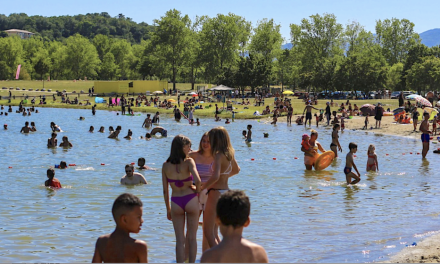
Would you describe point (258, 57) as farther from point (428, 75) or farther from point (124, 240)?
point (124, 240)

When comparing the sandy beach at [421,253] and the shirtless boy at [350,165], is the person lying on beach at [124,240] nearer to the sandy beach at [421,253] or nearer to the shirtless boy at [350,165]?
the sandy beach at [421,253]

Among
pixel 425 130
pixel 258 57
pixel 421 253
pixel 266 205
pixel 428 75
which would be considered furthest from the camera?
pixel 258 57

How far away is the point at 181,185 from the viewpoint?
269 inches

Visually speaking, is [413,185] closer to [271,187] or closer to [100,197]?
[271,187]

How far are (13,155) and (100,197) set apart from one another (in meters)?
12.5

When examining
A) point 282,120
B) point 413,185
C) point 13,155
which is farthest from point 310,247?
point 282,120

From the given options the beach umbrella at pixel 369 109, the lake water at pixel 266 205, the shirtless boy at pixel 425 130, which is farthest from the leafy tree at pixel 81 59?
the shirtless boy at pixel 425 130

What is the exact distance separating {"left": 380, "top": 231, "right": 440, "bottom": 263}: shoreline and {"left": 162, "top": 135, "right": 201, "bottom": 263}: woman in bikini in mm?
3494

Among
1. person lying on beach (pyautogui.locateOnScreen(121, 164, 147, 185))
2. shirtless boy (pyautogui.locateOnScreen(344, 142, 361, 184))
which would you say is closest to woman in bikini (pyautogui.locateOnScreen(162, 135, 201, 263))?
shirtless boy (pyautogui.locateOnScreen(344, 142, 361, 184))

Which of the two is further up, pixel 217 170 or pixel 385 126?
pixel 217 170

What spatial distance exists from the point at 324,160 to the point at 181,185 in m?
12.5

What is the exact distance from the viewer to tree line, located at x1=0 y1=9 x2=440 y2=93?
78.6 meters

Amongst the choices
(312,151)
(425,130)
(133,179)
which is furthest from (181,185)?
(425,130)

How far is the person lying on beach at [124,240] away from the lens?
4.33 meters
